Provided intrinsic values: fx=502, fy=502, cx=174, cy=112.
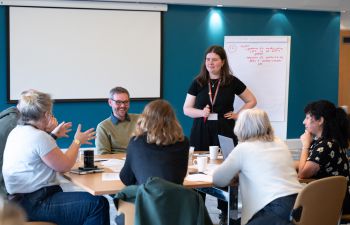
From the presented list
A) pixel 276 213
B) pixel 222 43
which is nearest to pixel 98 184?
pixel 276 213

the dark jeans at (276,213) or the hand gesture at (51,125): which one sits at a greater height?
the hand gesture at (51,125)

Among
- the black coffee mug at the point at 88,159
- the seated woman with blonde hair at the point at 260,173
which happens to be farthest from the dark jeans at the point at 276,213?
the black coffee mug at the point at 88,159

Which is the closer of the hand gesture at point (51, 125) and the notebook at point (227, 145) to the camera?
the hand gesture at point (51, 125)

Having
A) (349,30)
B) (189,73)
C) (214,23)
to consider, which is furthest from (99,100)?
(349,30)

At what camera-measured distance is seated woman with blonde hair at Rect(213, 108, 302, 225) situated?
273 cm

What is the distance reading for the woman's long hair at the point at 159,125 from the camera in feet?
8.79

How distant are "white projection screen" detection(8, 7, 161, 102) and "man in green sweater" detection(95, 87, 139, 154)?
248 cm

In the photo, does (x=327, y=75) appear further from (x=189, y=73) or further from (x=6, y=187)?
(x=6, y=187)

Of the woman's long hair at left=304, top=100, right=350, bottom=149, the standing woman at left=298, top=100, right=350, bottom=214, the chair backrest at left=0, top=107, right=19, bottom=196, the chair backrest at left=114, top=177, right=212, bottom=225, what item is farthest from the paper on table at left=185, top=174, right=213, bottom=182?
the chair backrest at left=0, top=107, right=19, bottom=196

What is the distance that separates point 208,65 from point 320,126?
1.47m

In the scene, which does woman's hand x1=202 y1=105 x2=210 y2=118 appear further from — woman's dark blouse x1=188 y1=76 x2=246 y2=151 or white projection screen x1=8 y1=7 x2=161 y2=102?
white projection screen x1=8 y1=7 x2=161 y2=102

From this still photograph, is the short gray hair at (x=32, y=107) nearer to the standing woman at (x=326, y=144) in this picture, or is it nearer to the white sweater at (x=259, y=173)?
the white sweater at (x=259, y=173)

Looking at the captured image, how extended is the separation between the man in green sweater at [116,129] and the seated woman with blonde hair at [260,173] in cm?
129

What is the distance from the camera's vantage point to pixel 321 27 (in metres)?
7.69
